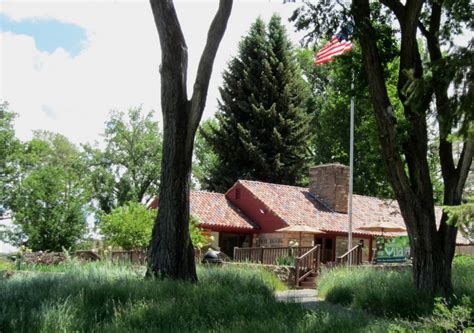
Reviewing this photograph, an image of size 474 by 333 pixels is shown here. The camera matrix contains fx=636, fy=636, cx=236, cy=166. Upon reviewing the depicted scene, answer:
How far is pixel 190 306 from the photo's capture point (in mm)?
9062

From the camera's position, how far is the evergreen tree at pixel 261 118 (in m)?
39.8

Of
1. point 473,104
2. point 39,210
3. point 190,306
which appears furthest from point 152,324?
point 39,210

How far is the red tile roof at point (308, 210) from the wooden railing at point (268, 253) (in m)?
5.67

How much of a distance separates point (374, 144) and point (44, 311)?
8.29 meters

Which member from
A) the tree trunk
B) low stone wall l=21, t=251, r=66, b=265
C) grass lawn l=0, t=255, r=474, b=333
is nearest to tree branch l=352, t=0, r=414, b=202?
grass lawn l=0, t=255, r=474, b=333

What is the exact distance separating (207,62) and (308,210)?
20512 millimetres

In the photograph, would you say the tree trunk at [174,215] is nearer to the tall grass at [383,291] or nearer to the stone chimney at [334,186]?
the tall grass at [383,291]

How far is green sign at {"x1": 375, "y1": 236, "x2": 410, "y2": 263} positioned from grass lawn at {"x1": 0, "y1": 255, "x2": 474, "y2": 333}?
12.8 m

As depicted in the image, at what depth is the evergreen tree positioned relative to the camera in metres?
39.8

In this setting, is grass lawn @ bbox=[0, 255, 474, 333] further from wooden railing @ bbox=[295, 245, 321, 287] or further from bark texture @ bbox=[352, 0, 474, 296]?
wooden railing @ bbox=[295, 245, 321, 287]

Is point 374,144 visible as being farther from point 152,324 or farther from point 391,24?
point 152,324

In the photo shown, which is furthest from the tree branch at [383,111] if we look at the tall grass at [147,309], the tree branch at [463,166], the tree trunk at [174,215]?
the tree trunk at [174,215]

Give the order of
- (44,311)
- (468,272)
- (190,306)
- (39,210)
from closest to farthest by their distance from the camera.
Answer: (44,311), (190,306), (468,272), (39,210)

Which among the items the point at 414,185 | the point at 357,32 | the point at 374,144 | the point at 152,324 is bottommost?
the point at 152,324
